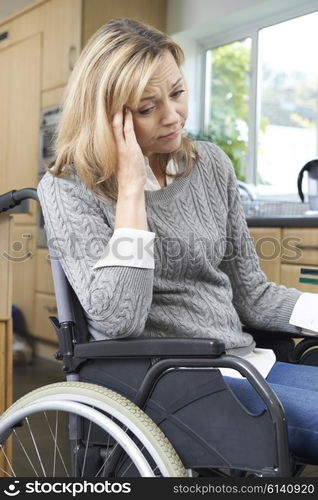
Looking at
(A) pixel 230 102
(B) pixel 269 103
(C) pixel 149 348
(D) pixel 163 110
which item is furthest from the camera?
(A) pixel 230 102

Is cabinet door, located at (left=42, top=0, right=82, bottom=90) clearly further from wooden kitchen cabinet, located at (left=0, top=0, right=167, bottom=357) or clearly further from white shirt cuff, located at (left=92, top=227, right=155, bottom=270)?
white shirt cuff, located at (left=92, top=227, right=155, bottom=270)

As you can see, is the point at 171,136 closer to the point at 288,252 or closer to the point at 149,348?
the point at 149,348

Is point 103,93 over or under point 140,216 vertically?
over

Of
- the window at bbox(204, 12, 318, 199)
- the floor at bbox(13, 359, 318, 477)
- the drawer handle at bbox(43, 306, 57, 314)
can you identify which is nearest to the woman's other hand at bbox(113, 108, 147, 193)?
the floor at bbox(13, 359, 318, 477)

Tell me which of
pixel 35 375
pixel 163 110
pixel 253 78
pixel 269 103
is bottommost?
pixel 35 375

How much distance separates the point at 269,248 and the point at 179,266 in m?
2.15

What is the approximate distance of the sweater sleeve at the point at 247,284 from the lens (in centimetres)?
162

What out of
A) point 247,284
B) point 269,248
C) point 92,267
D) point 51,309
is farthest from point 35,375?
point 92,267

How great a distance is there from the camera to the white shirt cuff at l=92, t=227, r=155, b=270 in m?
1.25

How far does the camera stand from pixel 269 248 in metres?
3.52

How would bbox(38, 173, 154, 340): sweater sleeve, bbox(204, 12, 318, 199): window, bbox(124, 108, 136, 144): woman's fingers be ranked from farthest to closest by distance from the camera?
bbox(204, 12, 318, 199): window
bbox(124, 108, 136, 144): woman's fingers
bbox(38, 173, 154, 340): sweater sleeve

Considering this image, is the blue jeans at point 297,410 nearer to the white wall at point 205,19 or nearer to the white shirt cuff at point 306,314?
the white shirt cuff at point 306,314

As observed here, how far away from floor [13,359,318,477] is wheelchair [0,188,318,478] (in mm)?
2463

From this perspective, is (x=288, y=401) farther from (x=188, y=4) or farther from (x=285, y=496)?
(x=188, y=4)
